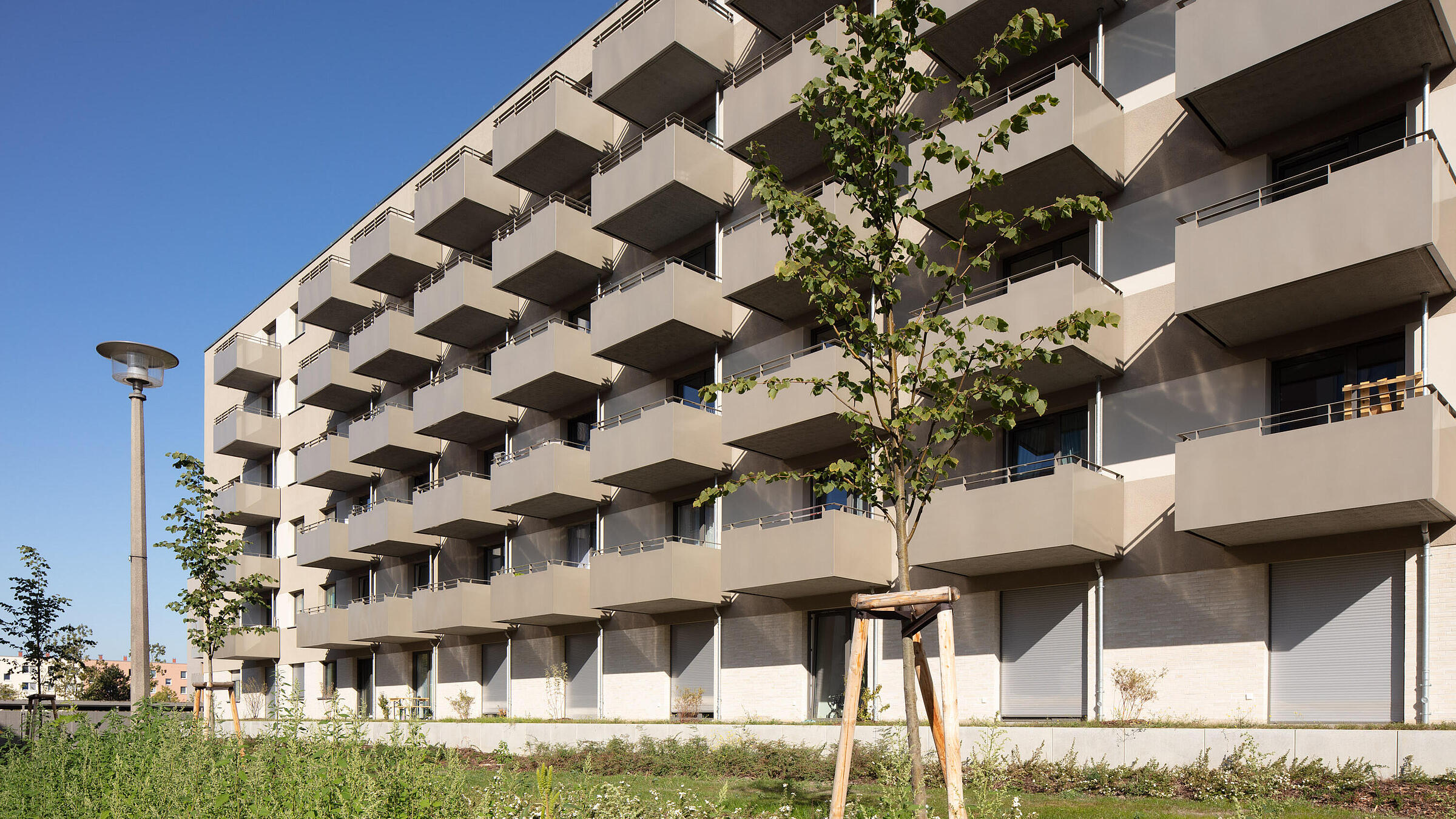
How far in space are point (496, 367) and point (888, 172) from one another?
79.0ft

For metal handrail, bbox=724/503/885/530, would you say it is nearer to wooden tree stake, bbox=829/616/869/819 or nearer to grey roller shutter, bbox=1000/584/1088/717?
grey roller shutter, bbox=1000/584/1088/717

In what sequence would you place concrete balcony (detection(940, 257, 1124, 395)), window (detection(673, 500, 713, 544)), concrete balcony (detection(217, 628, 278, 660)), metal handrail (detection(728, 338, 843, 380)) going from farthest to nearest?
concrete balcony (detection(217, 628, 278, 660)) < window (detection(673, 500, 713, 544)) < metal handrail (detection(728, 338, 843, 380)) < concrete balcony (detection(940, 257, 1124, 395))


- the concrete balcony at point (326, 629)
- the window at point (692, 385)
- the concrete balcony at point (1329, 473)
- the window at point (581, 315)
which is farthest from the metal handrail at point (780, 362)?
the concrete balcony at point (326, 629)

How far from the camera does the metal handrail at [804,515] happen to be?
21.7m

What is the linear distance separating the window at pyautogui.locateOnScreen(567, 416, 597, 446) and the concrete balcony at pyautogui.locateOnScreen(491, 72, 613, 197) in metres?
7.07

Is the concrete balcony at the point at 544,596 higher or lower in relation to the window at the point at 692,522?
lower

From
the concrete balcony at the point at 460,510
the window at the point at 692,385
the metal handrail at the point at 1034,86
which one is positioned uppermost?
the metal handrail at the point at 1034,86

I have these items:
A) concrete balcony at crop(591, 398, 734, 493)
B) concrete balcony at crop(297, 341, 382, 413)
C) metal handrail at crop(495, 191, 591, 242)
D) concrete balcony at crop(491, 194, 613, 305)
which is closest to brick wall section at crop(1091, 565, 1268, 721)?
concrete balcony at crop(591, 398, 734, 493)

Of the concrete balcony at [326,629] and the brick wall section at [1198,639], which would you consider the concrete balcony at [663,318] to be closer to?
the brick wall section at [1198,639]

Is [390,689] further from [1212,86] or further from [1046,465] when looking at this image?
[1212,86]

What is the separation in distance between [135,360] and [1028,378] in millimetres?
16794

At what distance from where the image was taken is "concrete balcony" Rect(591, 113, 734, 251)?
87.6 ft

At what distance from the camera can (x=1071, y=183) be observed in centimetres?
1997

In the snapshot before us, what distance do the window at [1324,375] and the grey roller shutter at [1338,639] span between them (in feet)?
7.63
